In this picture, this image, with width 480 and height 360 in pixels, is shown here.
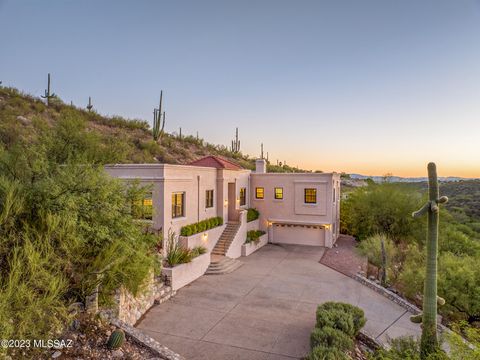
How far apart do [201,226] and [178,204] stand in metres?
2.15

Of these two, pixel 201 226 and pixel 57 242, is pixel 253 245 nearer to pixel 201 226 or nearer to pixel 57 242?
pixel 201 226

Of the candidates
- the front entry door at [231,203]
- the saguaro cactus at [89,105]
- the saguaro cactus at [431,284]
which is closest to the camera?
the saguaro cactus at [431,284]

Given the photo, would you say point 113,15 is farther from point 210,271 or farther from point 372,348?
point 372,348

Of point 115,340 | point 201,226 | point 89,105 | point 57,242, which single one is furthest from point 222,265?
point 89,105

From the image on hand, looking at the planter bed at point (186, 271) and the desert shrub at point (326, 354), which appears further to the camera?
the planter bed at point (186, 271)

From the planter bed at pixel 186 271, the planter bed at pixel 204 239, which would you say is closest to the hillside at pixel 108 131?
the planter bed at pixel 204 239

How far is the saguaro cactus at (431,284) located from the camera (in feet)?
25.1

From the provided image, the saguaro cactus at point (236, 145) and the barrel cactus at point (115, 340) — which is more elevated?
the saguaro cactus at point (236, 145)

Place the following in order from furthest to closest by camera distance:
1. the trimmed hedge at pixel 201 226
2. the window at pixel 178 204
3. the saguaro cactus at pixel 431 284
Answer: the trimmed hedge at pixel 201 226 < the window at pixel 178 204 < the saguaro cactus at pixel 431 284

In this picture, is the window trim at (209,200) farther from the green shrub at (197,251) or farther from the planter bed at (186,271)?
the planter bed at (186,271)

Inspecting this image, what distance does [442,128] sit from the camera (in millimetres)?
24391

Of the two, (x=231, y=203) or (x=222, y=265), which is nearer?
(x=222, y=265)

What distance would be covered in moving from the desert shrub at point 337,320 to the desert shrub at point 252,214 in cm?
1281

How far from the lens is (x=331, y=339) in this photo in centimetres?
774
